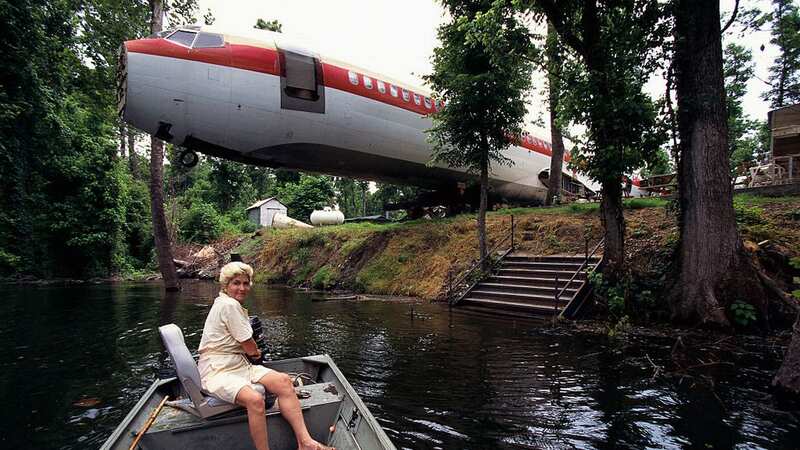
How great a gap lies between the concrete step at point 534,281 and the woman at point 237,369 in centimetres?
985

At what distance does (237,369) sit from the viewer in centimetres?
346

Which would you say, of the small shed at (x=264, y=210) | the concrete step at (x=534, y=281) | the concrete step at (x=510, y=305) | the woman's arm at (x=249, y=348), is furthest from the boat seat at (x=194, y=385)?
the small shed at (x=264, y=210)

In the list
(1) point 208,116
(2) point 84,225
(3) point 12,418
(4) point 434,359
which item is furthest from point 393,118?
(2) point 84,225

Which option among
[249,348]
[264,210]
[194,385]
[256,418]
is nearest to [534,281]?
[249,348]

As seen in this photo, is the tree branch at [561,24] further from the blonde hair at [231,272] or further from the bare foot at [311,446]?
the bare foot at [311,446]

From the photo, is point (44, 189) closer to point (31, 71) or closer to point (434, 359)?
point (31, 71)

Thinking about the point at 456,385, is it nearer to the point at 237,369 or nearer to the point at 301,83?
the point at 237,369

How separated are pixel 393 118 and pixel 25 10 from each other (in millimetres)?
12334

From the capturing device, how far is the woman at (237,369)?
3.23 meters

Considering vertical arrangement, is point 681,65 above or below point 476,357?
above

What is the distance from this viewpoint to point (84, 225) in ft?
84.7

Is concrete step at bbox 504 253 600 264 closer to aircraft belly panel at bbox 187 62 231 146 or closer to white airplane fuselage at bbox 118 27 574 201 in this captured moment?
white airplane fuselage at bbox 118 27 574 201

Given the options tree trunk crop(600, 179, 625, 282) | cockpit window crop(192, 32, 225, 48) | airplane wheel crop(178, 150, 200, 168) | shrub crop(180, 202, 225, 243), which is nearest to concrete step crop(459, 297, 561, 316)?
tree trunk crop(600, 179, 625, 282)

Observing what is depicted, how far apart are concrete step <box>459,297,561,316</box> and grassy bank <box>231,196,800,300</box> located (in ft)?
7.52
